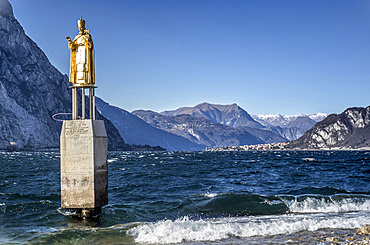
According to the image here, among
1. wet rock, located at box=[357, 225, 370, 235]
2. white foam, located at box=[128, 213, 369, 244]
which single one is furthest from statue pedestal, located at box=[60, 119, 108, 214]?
wet rock, located at box=[357, 225, 370, 235]

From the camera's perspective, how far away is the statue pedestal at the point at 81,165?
18.0 meters

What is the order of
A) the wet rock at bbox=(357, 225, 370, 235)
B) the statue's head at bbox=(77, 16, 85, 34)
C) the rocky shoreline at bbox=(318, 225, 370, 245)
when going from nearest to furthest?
1. the rocky shoreline at bbox=(318, 225, 370, 245)
2. the wet rock at bbox=(357, 225, 370, 235)
3. the statue's head at bbox=(77, 16, 85, 34)

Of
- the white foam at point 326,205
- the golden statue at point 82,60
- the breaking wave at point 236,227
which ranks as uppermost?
the golden statue at point 82,60

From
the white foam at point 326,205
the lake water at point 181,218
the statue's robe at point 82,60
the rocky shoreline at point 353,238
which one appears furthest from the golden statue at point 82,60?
the white foam at point 326,205

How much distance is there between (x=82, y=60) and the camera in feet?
63.8

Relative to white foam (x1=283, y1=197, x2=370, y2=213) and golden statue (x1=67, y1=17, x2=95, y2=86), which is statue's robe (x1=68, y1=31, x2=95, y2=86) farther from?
white foam (x1=283, y1=197, x2=370, y2=213)

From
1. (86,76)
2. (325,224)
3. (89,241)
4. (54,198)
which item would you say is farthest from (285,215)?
(54,198)

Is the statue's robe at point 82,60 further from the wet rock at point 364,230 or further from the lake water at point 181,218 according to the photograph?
the wet rock at point 364,230

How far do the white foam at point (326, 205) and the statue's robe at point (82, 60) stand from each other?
45.8ft

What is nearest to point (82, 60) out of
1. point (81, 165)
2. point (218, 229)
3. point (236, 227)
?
point (81, 165)

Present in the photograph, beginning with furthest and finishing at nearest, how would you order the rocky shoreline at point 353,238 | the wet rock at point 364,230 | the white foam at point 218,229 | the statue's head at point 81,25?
the statue's head at point 81,25
the white foam at point 218,229
the wet rock at point 364,230
the rocky shoreline at point 353,238

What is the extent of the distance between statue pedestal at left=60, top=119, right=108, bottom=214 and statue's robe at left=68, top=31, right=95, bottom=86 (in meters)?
2.32

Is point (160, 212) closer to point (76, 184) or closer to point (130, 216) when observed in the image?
point (130, 216)

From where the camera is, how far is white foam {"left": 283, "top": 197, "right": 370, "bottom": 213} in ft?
79.5
